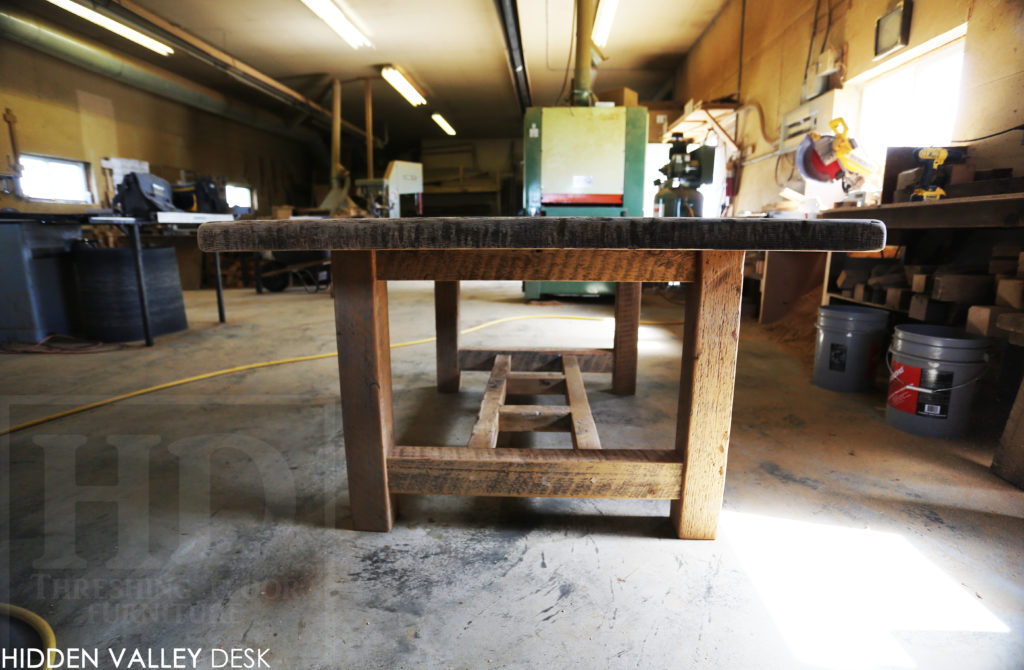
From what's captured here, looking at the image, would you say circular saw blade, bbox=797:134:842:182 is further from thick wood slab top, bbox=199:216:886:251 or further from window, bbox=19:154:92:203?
window, bbox=19:154:92:203

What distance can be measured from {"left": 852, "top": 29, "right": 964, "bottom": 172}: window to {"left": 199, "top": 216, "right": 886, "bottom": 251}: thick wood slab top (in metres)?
2.59

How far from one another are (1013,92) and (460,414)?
290cm

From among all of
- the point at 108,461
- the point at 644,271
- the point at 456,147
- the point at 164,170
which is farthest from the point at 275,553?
the point at 456,147

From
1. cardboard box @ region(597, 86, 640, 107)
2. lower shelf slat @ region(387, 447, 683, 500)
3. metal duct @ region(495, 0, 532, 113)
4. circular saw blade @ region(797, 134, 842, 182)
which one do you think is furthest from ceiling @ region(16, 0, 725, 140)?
lower shelf slat @ region(387, 447, 683, 500)

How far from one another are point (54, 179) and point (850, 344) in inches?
342

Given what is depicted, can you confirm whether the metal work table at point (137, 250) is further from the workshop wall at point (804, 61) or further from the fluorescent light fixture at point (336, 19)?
the workshop wall at point (804, 61)

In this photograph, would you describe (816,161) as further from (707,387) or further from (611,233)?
(611,233)

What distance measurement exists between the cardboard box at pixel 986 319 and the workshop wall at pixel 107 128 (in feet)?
28.1

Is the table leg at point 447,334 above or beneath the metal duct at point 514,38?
beneath

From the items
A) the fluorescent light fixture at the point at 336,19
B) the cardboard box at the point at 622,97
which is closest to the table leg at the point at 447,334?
the cardboard box at the point at 622,97

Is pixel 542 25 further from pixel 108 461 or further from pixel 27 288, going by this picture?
pixel 108 461

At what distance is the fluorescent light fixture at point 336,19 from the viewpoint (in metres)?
5.39

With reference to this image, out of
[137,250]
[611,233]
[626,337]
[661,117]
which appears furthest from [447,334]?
[661,117]

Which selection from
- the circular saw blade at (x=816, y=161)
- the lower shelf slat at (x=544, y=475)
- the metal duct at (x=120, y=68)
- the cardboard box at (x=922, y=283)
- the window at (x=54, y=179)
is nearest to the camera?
the lower shelf slat at (x=544, y=475)
